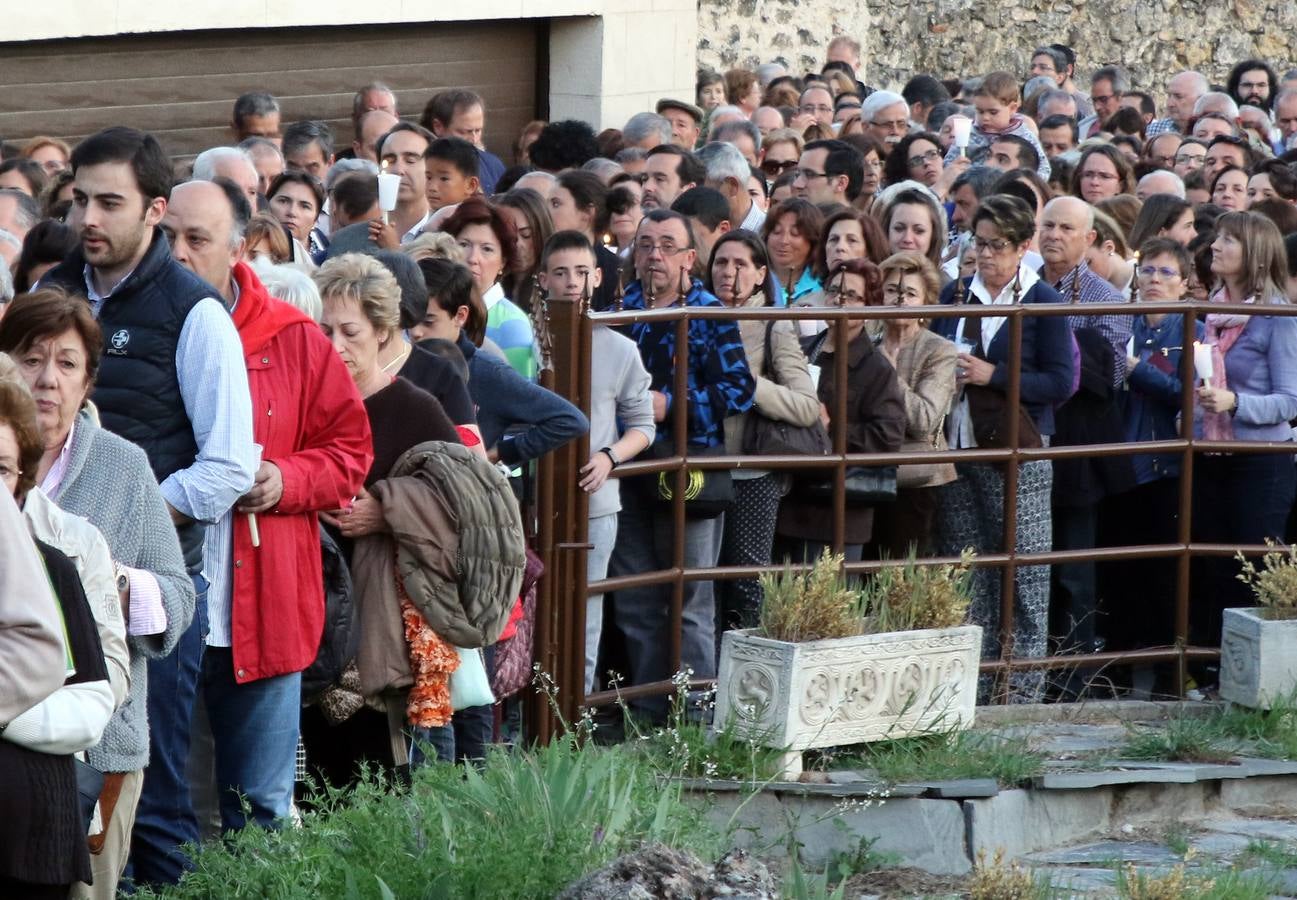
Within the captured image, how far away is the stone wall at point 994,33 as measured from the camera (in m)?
20.8

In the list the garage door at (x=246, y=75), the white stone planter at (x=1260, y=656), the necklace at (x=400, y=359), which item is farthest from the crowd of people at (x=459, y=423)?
the garage door at (x=246, y=75)

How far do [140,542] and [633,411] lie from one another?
8.30 feet

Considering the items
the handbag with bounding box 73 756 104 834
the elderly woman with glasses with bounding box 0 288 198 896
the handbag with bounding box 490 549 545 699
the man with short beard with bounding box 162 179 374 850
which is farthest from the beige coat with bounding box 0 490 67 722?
the handbag with bounding box 490 549 545 699

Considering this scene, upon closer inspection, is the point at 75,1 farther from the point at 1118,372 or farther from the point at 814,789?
the point at 814,789

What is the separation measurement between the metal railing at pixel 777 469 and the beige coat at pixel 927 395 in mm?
222

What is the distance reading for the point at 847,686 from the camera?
662 cm

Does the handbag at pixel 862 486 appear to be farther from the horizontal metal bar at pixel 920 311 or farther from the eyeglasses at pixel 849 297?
the eyeglasses at pixel 849 297

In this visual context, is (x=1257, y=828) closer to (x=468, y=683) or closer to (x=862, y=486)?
(x=862, y=486)

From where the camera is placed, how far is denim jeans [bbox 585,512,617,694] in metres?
7.00

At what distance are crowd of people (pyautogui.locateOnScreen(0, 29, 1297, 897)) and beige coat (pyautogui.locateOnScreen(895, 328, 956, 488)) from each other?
2 centimetres

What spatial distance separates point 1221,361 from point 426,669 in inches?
151

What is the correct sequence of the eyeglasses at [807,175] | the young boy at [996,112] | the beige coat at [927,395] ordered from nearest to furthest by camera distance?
the beige coat at [927,395], the eyeglasses at [807,175], the young boy at [996,112]

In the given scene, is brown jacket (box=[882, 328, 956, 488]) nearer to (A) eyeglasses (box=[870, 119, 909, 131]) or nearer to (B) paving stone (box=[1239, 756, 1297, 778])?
(B) paving stone (box=[1239, 756, 1297, 778])

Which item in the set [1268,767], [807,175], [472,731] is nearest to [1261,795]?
[1268,767]
